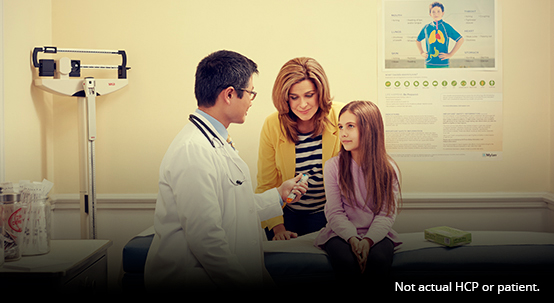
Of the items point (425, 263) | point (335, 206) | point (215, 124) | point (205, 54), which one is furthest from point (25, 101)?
point (425, 263)

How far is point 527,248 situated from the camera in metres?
1.89

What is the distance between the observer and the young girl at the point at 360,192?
1823 mm

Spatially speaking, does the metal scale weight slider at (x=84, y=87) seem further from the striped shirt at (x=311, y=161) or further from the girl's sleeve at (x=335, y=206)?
the girl's sleeve at (x=335, y=206)

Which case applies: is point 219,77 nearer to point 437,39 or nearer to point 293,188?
point 293,188

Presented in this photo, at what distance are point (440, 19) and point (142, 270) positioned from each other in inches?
80.9

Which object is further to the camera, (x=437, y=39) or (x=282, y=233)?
(x=437, y=39)

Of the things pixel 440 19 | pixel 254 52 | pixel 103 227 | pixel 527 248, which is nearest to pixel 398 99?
pixel 440 19

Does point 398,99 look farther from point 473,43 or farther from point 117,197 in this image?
point 117,197

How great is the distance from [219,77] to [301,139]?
22.2 inches

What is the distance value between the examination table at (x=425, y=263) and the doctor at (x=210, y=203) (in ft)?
0.54

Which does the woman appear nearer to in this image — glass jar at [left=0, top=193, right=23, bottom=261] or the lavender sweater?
the lavender sweater

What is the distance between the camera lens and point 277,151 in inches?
77.7

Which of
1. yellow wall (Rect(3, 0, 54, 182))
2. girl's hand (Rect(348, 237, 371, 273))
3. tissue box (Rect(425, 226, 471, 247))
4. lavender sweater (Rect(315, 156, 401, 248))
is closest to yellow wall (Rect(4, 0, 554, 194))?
yellow wall (Rect(3, 0, 54, 182))

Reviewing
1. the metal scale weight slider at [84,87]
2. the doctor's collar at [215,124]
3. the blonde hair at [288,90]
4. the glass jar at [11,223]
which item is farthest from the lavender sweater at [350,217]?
the glass jar at [11,223]
